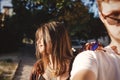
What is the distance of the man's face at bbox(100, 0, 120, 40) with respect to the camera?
1.39m

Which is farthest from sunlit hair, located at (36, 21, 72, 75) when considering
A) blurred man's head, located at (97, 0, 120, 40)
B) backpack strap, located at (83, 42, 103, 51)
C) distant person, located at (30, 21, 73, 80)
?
blurred man's head, located at (97, 0, 120, 40)

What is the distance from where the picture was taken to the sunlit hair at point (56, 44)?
93.2 inches

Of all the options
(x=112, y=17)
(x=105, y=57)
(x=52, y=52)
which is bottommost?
(x=52, y=52)

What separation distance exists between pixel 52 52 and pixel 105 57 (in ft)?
4.00

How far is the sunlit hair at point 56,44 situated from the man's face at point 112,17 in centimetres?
90

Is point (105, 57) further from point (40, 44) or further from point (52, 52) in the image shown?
point (52, 52)

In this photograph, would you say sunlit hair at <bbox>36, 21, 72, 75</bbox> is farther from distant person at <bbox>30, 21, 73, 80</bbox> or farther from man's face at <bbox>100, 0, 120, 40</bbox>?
man's face at <bbox>100, 0, 120, 40</bbox>

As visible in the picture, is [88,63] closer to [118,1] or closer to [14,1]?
[118,1]

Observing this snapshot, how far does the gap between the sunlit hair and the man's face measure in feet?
2.96

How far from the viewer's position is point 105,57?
133 cm

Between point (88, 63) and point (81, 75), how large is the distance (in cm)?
4

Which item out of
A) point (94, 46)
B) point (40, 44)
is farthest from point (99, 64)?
point (40, 44)

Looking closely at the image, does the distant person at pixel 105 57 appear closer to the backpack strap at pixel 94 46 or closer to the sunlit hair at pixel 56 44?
the backpack strap at pixel 94 46

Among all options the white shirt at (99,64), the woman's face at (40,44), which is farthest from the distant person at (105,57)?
the woman's face at (40,44)
